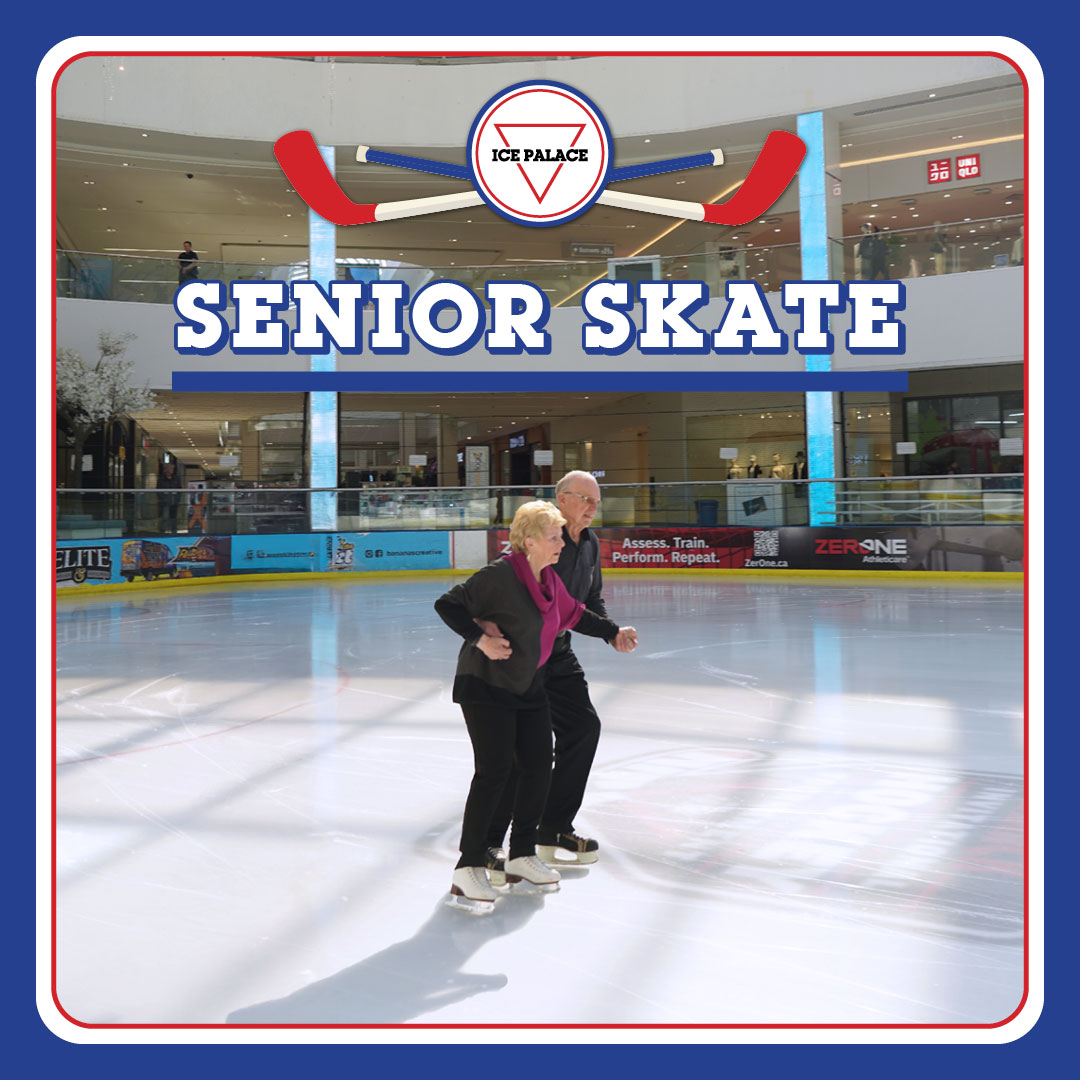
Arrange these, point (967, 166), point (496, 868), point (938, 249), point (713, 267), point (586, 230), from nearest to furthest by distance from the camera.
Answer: point (496, 868), point (938, 249), point (713, 267), point (967, 166), point (586, 230)

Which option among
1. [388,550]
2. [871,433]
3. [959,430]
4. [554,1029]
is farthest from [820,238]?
[554,1029]

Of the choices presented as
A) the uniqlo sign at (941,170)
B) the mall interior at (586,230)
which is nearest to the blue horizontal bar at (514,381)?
the mall interior at (586,230)

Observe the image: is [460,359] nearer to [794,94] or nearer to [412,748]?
[794,94]

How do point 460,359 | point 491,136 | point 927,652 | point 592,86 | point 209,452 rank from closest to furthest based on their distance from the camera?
point 491,136 < point 927,652 < point 592,86 < point 460,359 < point 209,452

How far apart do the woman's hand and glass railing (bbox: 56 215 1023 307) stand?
13.8 meters

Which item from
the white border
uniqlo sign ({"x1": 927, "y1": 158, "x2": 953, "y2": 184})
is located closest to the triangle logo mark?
the white border

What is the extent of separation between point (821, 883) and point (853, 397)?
18669 millimetres

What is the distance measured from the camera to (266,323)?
3.17 metres

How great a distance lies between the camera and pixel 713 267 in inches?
739

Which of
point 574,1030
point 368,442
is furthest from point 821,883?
point 368,442

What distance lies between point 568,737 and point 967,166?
19.1m

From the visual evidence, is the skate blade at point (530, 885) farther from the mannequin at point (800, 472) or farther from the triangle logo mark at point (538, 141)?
the mannequin at point (800, 472)

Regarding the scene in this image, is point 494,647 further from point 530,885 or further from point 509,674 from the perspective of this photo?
point 530,885

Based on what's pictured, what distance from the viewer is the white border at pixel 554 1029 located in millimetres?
1730
